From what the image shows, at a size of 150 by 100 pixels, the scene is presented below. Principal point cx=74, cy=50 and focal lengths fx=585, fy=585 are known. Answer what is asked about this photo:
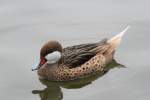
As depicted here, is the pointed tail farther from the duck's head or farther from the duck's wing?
the duck's head

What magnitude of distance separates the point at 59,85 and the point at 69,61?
43 cm

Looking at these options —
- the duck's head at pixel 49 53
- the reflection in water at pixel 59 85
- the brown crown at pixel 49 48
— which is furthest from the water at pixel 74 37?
the brown crown at pixel 49 48

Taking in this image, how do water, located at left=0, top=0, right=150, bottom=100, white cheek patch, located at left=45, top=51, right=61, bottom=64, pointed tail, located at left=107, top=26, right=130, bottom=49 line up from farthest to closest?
pointed tail, located at left=107, top=26, right=130, bottom=49
white cheek patch, located at left=45, top=51, right=61, bottom=64
water, located at left=0, top=0, right=150, bottom=100

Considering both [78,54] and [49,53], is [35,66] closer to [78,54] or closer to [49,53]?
[49,53]

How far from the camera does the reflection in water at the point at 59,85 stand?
9.35 metres

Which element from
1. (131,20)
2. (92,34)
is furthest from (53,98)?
(131,20)

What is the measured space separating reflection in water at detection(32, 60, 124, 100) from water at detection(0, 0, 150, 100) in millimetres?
36

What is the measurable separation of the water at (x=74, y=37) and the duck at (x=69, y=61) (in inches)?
8.2

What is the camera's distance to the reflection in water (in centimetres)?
935

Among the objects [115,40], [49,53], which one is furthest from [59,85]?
[115,40]

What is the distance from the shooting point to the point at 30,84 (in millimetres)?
9500

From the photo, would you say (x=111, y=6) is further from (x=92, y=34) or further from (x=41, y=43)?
(x=41, y=43)

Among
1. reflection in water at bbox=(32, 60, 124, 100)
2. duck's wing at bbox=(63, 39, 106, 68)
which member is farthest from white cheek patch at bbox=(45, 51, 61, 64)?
reflection in water at bbox=(32, 60, 124, 100)

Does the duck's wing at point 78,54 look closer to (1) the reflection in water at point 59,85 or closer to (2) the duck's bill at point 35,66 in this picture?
(1) the reflection in water at point 59,85
